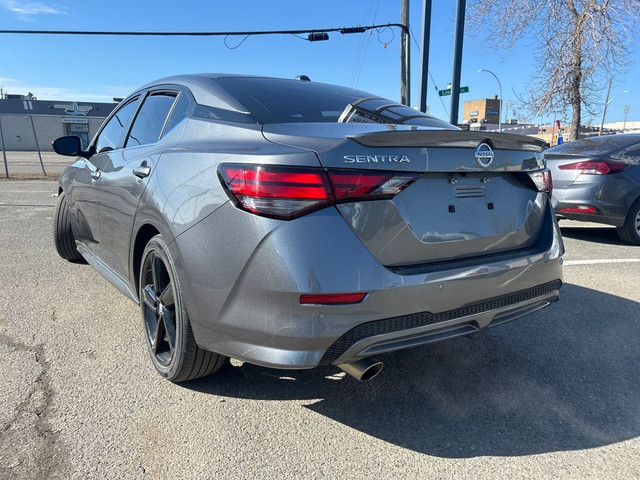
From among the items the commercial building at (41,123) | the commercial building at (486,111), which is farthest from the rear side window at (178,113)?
the commercial building at (486,111)

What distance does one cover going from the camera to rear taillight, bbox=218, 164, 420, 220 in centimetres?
189

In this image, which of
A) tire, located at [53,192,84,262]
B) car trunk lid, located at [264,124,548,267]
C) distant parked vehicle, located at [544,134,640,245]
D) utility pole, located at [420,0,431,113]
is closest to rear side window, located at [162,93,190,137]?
car trunk lid, located at [264,124,548,267]

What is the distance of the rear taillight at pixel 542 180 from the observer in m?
2.58

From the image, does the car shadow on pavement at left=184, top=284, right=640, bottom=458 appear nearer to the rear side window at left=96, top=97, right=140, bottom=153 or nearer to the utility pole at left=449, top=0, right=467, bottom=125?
the rear side window at left=96, top=97, right=140, bottom=153

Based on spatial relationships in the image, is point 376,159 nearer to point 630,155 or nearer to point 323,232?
point 323,232

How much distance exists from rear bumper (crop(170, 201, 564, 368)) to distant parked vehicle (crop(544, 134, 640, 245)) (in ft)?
15.4

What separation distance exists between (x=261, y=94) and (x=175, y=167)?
69cm

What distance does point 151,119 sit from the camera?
3.18 m

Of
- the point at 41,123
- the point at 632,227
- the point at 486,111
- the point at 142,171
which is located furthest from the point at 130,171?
the point at 486,111

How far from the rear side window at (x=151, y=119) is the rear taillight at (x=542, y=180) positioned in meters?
2.12

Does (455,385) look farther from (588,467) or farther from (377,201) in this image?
(377,201)

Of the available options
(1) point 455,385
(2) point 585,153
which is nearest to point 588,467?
(1) point 455,385

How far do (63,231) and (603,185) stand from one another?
6.20 m

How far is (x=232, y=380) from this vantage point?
2.66 meters
